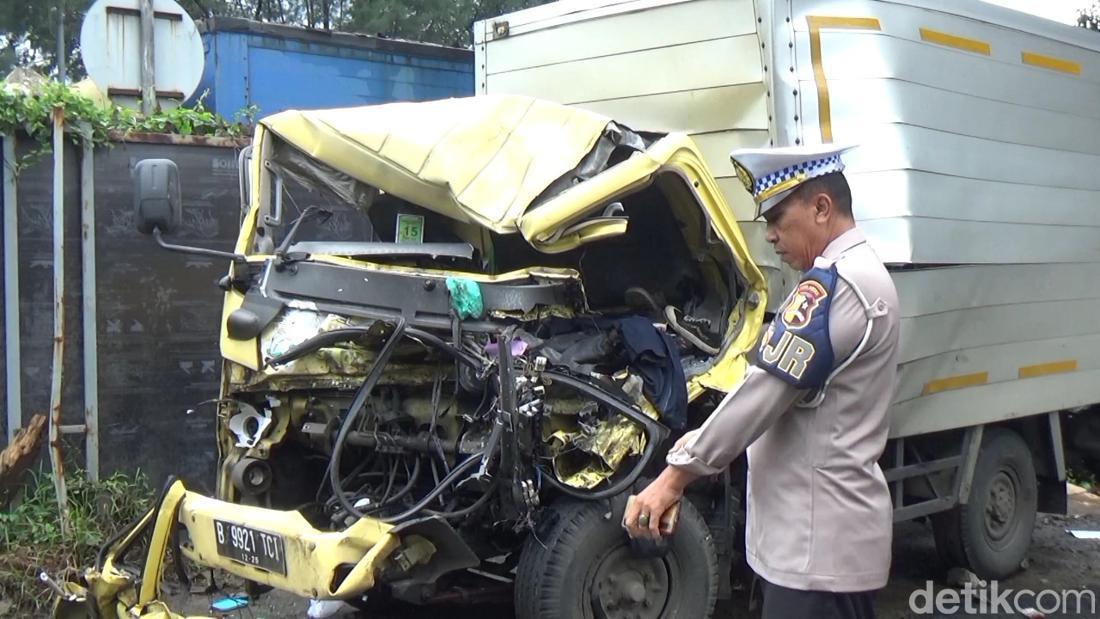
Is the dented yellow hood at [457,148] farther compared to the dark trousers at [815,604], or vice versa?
the dented yellow hood at [457,148]

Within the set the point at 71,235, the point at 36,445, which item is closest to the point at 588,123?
the point at 71,235

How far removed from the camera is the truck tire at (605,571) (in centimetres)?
404

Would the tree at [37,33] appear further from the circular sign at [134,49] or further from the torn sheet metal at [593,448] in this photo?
the torn sheet metal at [593,448]

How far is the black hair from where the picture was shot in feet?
8.39

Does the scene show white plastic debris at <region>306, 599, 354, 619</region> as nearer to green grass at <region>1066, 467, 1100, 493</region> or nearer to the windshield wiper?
the windshield wiper

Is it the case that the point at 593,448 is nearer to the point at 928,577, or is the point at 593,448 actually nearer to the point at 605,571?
the point at 605,571

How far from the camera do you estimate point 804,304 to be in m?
2.47

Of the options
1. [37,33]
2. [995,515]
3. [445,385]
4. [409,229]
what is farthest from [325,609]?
[37,33]

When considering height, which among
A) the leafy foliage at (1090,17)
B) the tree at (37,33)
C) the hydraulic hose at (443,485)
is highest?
the tree at (37,33)

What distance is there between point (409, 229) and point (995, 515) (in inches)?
150

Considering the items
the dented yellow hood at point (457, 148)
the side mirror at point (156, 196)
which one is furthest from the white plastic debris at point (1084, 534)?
the side mirror at point (156, 196)

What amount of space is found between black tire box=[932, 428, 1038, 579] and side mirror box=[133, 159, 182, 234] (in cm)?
438

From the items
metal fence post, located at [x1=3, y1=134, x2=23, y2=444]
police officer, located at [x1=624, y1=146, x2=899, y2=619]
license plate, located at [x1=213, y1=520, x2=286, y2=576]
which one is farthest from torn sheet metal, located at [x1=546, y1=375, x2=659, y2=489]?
metal fence post, located at [x1=3, y1=134, x2=23, y2=444]

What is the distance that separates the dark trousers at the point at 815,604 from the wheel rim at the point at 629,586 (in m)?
1.63
